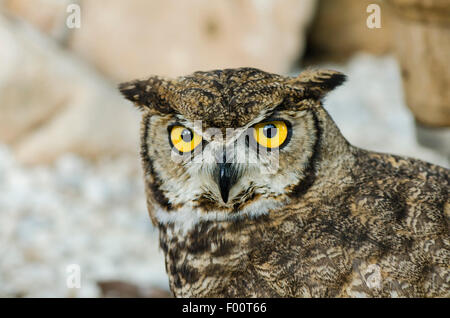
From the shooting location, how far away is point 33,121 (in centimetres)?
397

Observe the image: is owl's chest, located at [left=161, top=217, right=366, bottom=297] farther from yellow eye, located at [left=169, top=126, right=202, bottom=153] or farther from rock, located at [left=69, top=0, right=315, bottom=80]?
rock, located at [left=69, top=0, right=315, bottom=80]

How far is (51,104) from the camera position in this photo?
3973 mm

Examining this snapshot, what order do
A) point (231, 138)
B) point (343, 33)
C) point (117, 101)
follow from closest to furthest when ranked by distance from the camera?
1. point (231, 138)
2. point (117, 101)
3. point (343, 33)

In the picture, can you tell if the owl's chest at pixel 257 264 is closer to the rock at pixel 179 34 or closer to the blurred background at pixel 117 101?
the blurred background at pixel 117 101

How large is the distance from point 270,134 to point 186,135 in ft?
0.77

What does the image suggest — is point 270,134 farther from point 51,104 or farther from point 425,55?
point 51,104

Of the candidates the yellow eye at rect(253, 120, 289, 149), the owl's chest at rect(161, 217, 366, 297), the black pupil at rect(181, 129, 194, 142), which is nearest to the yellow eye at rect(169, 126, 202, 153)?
the black pupil at rect(181, 129, 194, 142)

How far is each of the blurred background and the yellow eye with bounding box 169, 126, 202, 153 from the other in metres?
1.35

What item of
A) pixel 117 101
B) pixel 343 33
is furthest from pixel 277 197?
pixel 343 33

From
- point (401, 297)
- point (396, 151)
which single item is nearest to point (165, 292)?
point (401, 297)

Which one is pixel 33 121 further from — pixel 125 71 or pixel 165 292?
pixel 165 292

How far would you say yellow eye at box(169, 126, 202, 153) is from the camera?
5.15 feet

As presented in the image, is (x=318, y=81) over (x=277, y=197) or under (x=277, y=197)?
over

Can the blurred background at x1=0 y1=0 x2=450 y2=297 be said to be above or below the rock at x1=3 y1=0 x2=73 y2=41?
below
